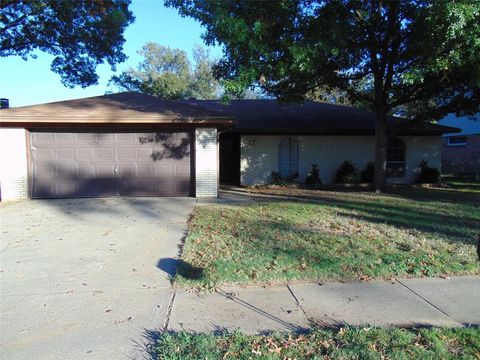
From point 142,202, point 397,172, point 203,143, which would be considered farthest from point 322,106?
point 142,202

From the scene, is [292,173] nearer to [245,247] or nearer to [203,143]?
[203,143]

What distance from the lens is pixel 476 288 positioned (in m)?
4.96

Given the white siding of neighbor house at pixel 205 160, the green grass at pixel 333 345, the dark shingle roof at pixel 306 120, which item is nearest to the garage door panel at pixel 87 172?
the white siding of neighbor house at pixel 205 160

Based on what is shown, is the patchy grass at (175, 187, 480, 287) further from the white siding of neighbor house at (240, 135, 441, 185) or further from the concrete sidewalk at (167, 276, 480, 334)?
the white siding of neighbor house at (240, 135, 441, 185)

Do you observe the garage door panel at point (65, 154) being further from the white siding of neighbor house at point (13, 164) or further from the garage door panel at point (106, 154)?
the white siding of neighbor house at point (13, 164)

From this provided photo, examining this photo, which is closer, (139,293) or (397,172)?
(139,293)

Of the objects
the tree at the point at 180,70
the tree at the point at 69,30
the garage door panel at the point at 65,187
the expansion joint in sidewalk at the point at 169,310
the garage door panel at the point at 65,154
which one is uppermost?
the tree at the point at 180,70

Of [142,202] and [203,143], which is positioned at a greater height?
[203,143]

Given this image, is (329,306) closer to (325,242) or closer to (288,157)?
(325,242)

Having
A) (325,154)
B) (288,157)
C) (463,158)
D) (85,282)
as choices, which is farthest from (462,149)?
(85,282)

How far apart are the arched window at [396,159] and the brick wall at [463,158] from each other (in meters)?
11.9

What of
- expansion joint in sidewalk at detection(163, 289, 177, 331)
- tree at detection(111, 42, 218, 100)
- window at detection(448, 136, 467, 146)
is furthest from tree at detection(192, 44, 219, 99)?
expansion joint in sidewalk at detection(163, 289, 177, 331)

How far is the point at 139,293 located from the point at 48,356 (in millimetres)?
1492

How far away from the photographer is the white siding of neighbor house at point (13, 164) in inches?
512
